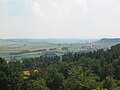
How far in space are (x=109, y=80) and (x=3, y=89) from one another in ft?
93.5

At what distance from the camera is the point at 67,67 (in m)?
98.8

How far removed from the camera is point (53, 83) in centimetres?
7725

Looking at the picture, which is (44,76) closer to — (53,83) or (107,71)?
(53,83)

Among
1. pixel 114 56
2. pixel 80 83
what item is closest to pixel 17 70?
pixel 80 83

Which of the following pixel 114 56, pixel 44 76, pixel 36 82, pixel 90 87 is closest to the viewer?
pixel 90 87

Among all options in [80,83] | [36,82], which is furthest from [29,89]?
[80,83]

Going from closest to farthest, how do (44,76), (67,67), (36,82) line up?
(36,82)
(44,76)
(67,67)

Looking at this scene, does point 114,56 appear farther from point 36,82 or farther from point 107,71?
point 36,82

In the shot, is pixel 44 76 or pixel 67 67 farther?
pixel 67 67

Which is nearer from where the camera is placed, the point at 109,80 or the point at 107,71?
the point at 109,80

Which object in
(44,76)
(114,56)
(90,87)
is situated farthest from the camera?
(114,56)

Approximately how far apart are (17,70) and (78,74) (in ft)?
59.3

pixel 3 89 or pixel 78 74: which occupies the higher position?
pixel 78 74

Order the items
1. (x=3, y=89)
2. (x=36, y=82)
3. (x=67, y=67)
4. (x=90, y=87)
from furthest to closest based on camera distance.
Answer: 1. (x=67, y=67)
2. (x=3, y=89)
3. (x=36, y=82)
4. (x=90, y=87)
